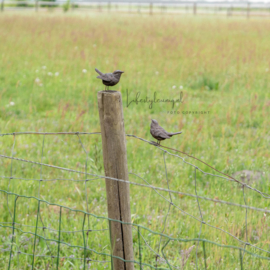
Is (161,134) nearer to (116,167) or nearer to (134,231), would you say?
(116,167)

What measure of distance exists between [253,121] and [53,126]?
3301mm

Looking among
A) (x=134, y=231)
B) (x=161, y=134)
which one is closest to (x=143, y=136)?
(x=134, y=231)

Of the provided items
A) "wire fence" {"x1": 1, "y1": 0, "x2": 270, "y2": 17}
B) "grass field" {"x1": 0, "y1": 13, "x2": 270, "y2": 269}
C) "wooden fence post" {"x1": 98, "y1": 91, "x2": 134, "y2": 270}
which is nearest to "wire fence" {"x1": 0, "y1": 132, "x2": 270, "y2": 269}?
"grass field" {"x1": 0, "y1": 13, "x2": 270, "y2": 269}

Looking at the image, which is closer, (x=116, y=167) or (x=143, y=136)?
(x=116, y=167)

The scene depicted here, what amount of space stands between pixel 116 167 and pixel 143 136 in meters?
3.02

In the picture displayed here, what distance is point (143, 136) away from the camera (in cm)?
511

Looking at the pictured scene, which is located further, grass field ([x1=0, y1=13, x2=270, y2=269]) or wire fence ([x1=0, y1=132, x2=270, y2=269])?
grass field ([x1=0, y1=13, x2=270, y2=269])

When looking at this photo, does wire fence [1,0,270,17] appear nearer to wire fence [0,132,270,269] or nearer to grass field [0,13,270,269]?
grass field [0,13,270,269]

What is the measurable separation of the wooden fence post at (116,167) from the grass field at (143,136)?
444 millimetres

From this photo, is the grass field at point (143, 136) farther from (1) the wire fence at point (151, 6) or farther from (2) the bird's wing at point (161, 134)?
(1) the wire fence at point (151, 6)

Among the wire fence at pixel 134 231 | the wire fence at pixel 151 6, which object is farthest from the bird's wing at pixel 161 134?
the wire fence at pixel 151 6

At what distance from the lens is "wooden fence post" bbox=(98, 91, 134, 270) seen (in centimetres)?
205

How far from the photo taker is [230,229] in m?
3.05

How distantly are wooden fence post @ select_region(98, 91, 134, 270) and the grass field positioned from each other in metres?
0.44
